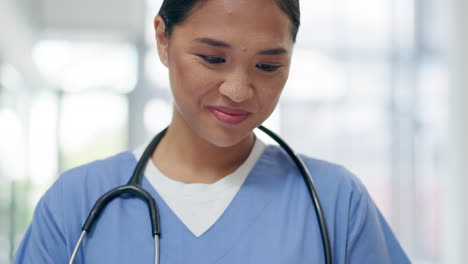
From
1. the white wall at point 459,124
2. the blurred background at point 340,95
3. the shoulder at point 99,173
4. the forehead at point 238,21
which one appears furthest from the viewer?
the blurred background at point 340,95

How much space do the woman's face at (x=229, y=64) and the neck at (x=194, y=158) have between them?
7 centimetres

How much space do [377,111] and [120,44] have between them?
1353 millimetres

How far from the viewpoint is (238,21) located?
0.69 meters

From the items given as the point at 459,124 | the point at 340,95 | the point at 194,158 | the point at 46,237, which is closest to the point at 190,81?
the point at 194,158

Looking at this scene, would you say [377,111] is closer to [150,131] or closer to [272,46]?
[150,131]

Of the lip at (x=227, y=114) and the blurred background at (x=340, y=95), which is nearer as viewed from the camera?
the lip at (x=227, y=114)

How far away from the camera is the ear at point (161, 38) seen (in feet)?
2.52

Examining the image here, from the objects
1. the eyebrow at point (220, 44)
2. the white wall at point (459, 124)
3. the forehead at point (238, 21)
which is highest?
the forehead at point (238, 21)

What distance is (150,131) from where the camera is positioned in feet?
8.68

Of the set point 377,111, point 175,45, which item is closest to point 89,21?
point 377,111

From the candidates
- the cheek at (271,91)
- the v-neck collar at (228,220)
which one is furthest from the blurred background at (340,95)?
the cheek at (271,91)

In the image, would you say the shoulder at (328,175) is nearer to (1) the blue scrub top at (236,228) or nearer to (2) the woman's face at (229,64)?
(1) the blue scrub top at (236,228)

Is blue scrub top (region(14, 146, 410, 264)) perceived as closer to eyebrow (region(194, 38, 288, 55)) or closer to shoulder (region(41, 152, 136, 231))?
shoulder (region(41, 152, 136, 231))

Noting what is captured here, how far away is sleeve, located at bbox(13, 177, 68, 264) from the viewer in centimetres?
75
